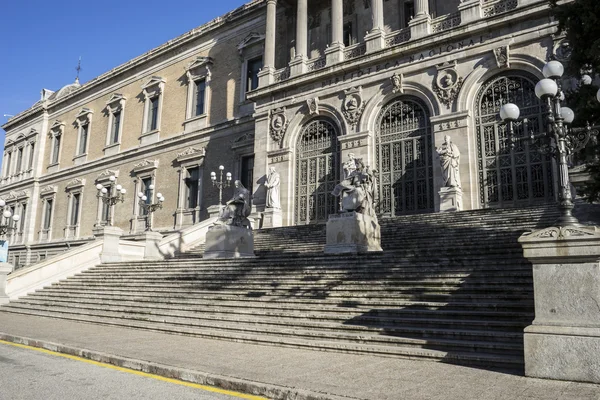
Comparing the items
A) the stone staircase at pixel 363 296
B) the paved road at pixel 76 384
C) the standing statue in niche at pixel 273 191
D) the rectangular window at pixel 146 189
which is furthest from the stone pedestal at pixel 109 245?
the paved road at pixel 76 384

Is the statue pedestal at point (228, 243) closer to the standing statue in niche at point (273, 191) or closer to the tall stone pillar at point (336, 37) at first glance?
the standing statue in niche at point (273, 191)

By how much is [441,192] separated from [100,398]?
47.2 feet

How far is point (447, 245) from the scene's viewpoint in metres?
11.5

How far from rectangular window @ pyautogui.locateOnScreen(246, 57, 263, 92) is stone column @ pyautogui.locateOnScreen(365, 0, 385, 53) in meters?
8.10

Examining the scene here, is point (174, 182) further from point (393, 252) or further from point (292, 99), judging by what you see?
point (393, 252)

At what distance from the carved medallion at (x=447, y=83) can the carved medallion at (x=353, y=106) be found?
325cm

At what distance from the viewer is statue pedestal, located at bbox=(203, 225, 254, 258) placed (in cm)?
1500

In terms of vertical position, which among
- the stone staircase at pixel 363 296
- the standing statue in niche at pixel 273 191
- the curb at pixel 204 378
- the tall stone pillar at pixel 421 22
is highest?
the tall stone pillar at pixel 421 22

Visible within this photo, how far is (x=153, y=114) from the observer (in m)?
31.6

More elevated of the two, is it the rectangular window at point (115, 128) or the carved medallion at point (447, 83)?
the rectangular window at point (115, 128)

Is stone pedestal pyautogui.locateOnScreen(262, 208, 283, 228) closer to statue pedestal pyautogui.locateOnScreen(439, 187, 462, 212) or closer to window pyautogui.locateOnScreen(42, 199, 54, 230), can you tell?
statue pedestal pyautogui.locateOnScreen(439, 187, 462, 212)

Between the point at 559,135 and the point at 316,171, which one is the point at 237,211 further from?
the point at 559,135

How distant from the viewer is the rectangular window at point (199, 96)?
1136 inches

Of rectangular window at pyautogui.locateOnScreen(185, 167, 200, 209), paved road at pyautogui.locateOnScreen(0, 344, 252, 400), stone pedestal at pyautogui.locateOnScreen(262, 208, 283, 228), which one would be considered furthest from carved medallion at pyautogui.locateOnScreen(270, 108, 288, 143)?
paved road at pyautogui.locateOnScreen(0, 344, 252, 400)
